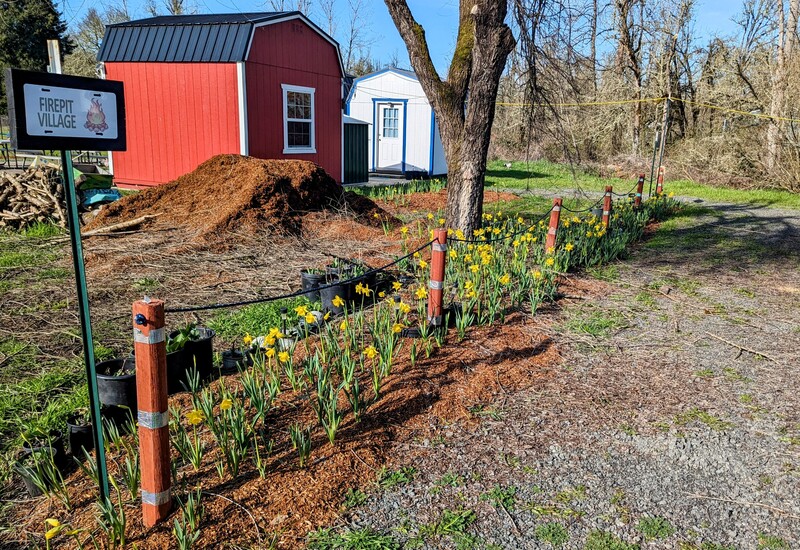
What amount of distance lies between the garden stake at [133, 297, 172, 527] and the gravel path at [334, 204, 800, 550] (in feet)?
2.80

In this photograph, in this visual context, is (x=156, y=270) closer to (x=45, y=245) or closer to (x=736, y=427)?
(x=45, y=245)

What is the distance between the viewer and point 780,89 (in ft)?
61.6

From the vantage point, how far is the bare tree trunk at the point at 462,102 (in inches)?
293

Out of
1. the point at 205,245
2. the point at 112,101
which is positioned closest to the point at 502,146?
the point at 205,245

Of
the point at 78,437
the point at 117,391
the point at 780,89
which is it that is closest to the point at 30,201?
the point at 117,391

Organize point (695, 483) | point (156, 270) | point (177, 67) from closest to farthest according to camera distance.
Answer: point (695, 483)
point (156, 270)
point (177, 67)

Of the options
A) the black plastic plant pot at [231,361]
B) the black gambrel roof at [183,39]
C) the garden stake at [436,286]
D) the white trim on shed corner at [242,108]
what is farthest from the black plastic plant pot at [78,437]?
the black gambrel roof at [183,39]

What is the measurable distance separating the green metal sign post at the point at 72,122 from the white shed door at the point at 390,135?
19191 mm

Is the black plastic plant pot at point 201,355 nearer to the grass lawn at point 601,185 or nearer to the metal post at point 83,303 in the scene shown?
the metal post at point 83,303

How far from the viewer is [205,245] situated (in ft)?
27.3

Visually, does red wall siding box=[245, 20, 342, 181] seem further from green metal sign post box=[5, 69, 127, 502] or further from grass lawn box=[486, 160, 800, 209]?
green metal sign post box=[5, 69, 127, 502]

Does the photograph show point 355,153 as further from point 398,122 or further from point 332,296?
point 332,296

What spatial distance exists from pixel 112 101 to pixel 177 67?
12743 mm

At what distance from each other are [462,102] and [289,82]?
8.11 metres
